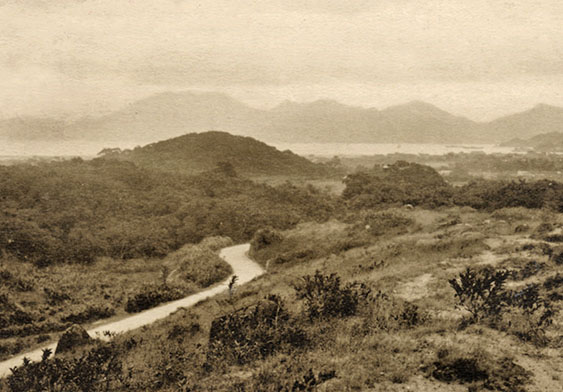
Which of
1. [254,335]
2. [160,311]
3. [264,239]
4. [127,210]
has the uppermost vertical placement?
[127,210]

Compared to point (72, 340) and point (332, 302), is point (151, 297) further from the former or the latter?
point (332, 302)

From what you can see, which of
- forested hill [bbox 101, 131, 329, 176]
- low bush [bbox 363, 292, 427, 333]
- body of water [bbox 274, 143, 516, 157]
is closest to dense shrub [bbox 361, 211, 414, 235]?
low bush [bbox 363, 292, 427, 333]

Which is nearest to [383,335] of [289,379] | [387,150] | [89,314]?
[289,379]

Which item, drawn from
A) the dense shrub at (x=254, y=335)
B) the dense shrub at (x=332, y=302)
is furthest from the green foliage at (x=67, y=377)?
the dense shrub at (x=332, y=302)

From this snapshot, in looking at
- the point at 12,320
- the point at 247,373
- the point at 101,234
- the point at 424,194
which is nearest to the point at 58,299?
the point at 12,320

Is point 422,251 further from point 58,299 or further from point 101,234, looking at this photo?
point 101,234
